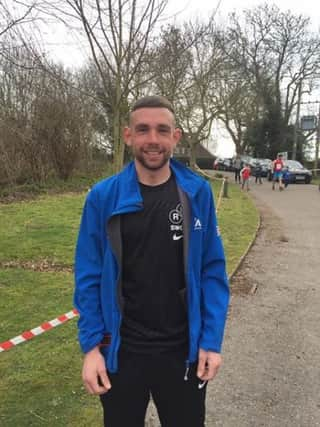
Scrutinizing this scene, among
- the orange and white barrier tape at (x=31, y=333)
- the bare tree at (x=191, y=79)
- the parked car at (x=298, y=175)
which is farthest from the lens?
the parked car at (x=298, y=175)

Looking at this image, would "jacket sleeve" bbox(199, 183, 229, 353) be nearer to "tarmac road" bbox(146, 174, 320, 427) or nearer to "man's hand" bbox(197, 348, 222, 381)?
"man's hand" bbox(197, 348, 222, 381)

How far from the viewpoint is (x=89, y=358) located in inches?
74.2

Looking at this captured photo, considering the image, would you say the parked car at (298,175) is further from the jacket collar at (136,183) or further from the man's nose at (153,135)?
the man's nose at (153,135)

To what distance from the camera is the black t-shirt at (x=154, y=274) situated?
189 centimetres

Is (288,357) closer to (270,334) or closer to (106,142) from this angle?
(270,334)

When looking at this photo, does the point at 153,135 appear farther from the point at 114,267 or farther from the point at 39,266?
the point at 39,266

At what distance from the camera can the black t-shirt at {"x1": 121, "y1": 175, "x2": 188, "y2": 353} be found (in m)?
1.89

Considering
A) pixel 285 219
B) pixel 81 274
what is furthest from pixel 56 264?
pixel 285 219

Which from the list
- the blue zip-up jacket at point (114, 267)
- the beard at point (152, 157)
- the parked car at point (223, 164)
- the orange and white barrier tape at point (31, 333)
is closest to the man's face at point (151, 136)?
the beard at point (152, 157)

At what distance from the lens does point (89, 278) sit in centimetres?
192

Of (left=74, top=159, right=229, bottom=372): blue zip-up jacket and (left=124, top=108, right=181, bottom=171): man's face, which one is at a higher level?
(left=124, top=108, right=181, bottom=171): man's face

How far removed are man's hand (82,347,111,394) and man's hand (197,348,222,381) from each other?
0.42 m

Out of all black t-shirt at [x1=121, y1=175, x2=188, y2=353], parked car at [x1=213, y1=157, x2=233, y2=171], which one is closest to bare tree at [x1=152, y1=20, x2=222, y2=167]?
black t-shirt at [x1=121, y1=175, x2=188, y2=353]

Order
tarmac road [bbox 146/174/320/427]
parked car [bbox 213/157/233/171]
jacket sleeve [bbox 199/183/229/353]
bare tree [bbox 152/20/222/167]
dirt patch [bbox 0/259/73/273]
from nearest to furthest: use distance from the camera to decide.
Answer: jacket sleeve [bbox 199/183/229/353] → tarmac road [bbox 146/174/320/427] → dirt patch [bbox 0/259/73/273] → bare tree [bbox 152/20/222/167] → parked car [bbox 213/157/233/171]
